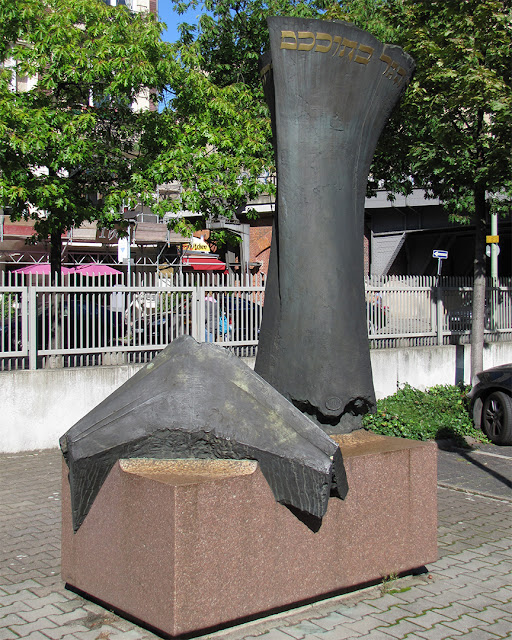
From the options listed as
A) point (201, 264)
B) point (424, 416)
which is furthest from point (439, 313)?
point (201, 264)

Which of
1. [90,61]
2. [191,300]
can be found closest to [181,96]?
[90,61]

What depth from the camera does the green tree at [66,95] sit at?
11375 mm

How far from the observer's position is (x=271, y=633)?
4.08m

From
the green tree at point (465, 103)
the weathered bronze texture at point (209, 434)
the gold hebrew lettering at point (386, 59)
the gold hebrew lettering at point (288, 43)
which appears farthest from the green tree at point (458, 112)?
the weathered bronze texture at point (209, 434)

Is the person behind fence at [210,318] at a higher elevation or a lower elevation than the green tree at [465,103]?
lower

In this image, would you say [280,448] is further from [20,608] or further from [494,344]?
[494,344]

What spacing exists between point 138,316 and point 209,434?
6.75 metres

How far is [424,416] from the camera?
1132cm

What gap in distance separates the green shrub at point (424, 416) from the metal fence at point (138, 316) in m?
1.49

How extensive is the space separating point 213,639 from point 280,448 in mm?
1064

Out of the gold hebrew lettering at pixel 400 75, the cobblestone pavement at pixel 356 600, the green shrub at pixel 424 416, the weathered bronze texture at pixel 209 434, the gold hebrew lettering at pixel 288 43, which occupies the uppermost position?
the gold hebrew lettering at pixel 288 43

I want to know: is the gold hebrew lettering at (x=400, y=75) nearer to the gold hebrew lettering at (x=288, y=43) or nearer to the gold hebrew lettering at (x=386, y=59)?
the gold hebrew lettering at (x=386, y=59)

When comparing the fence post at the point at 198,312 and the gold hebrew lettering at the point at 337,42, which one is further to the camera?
the fence post at the point at 198,312

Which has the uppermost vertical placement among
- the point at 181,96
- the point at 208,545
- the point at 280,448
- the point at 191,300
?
the point at 181,96
